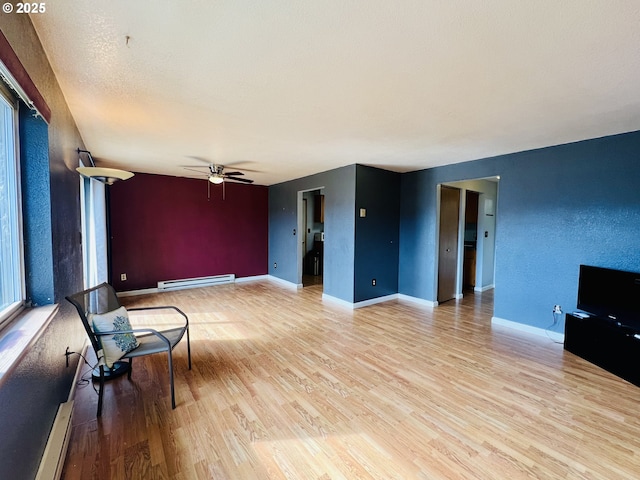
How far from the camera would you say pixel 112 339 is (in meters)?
2.09

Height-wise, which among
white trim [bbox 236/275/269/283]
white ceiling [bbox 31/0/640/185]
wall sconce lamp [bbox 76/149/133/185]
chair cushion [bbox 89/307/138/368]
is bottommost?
white trim [bbox 236/275/269/283]

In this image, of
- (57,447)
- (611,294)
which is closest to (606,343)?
(611,294)

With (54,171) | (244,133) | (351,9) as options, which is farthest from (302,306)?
(351,9)

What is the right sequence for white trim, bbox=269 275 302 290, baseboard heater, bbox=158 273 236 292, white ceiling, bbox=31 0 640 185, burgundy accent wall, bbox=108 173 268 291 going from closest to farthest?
white ceiling, bbox=31 0 640 185, burgundy accent wall, bbox=108 173 268 291, baseboard heater, bbox=158 273 236 292, white trim, bbox=269 275 302 290

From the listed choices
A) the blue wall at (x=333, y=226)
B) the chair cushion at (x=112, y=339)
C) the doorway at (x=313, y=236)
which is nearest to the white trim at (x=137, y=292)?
the blue wall at (x=333, y=226)

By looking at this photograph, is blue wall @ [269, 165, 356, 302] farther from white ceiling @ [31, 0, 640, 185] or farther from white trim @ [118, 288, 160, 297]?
white trim @ [118, 288, 160, 297]

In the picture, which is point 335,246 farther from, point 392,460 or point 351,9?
point 351,9

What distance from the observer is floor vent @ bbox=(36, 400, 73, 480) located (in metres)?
1.38

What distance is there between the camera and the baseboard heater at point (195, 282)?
5613 millimetres

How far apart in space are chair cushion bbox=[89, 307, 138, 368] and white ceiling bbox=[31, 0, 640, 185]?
1.67 meters

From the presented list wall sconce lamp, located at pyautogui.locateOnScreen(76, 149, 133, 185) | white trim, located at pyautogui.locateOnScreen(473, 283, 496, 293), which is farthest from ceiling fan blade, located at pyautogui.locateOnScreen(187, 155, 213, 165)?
white trim, located at pyautogui.locateOnScreen(473, 283, 496, 293)

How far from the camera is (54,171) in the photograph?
6.00 feet

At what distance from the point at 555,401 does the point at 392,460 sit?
147 centimetres

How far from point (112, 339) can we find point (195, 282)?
3.98 meters
